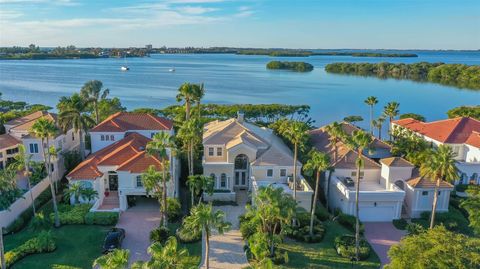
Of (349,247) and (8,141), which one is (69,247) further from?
(8,141)

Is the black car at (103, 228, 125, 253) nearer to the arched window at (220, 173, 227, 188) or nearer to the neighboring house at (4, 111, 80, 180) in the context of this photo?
the arched window at (220, 173, 227, 188)

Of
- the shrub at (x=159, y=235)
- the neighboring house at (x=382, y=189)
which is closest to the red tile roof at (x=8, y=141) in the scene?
the shrub at (x=159, y=235)

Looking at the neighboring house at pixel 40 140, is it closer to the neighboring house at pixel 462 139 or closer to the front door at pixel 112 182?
the front door at pixel 112 182

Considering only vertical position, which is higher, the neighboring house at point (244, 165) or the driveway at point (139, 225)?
the neighboring house at point (244, 165)

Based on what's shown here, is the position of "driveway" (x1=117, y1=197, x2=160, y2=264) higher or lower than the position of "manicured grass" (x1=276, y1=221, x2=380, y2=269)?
higher

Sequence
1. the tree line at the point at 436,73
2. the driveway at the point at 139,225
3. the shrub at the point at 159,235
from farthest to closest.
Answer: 1. the tree line at the point at 436,73
2. the shrub at the point at 159,235
3. the driveway at the point at 139,225

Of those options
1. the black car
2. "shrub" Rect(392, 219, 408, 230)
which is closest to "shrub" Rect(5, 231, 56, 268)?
the black car
